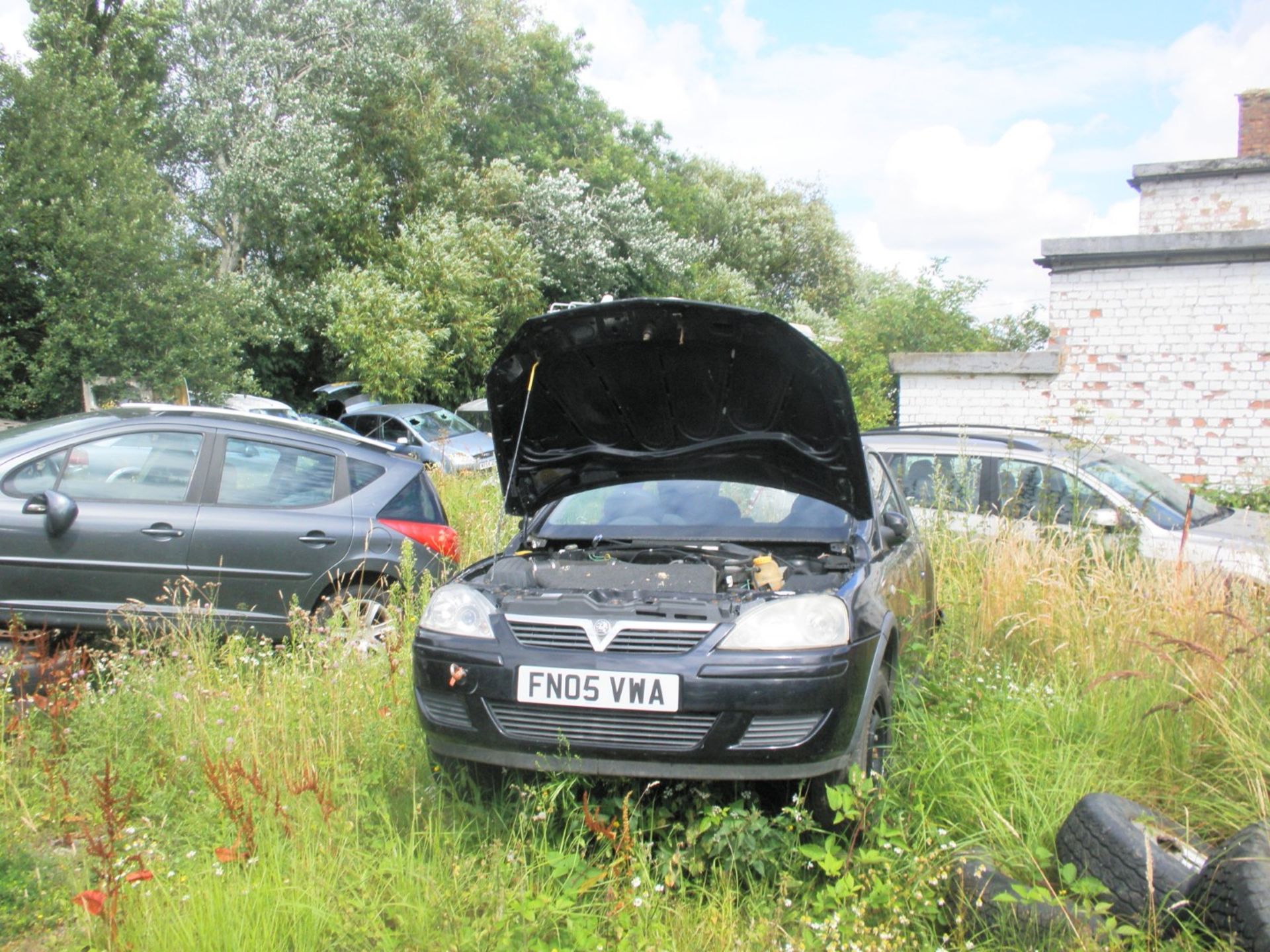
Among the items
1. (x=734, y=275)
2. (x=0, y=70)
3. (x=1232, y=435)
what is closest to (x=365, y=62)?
(x=0, y=70)

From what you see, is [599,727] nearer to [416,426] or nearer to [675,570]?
[675,570]

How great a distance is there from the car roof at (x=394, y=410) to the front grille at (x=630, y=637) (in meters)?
16.9

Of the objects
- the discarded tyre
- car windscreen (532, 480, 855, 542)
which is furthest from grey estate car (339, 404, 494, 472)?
the discarded tyre

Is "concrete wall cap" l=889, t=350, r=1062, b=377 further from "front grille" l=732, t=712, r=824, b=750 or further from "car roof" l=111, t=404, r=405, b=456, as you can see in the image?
"front grille" l=732, t=712, r=824, b=750

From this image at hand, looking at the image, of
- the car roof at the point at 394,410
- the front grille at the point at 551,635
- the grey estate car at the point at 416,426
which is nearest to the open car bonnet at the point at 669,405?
the front grille at the point at 551,635

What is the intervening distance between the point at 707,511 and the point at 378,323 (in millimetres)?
20361

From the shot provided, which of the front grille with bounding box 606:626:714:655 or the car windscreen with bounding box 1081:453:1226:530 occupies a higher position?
the front grille with bounding box 606:626:714:655

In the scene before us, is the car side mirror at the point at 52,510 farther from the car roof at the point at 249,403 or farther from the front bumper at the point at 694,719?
the car roof at the point at 249,403

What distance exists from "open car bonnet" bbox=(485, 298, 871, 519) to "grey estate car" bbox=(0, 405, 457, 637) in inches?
54.1

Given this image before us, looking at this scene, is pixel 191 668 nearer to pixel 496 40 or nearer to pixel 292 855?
pixel 292 855

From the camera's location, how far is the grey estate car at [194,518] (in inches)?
201

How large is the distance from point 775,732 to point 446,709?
1120 mm

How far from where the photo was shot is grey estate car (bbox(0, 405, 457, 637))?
510 centimetres

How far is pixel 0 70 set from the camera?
16.9 m
